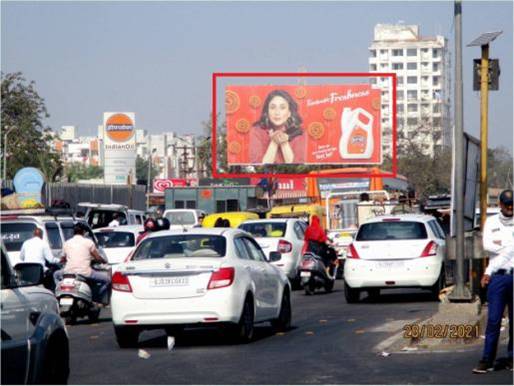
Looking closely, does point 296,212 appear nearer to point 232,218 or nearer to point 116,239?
point 232,218

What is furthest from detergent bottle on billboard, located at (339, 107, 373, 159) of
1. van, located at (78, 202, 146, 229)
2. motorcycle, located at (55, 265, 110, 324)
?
motorcycle, located at (55, 265, 110, 324)

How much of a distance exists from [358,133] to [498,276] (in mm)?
46679

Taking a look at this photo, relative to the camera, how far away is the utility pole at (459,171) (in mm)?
16844

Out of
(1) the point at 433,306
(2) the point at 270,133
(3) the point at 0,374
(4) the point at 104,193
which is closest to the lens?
(3) the point at 0,374

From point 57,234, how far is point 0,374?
17.7 m

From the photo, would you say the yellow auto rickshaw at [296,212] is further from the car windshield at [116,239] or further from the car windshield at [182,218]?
the car windshield at [116,239]

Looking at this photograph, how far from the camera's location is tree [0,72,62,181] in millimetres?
67938

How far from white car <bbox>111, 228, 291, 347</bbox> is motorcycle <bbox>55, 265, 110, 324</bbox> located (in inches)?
168

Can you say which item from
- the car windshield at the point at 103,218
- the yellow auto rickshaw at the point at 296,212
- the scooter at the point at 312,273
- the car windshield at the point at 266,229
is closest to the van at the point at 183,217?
the yellow auto rickshaw at the point at 296,212

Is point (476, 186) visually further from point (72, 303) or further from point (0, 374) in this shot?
point (0, 374)

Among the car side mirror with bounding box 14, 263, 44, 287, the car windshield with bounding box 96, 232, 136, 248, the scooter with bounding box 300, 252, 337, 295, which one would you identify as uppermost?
the car side mirror with bounding box 14, 263, 44, 287

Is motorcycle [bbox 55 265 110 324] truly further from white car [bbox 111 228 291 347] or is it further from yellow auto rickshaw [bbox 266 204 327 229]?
yellow auto rickshaw [bbox 266 204 327 229]

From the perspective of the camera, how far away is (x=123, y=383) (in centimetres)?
1281

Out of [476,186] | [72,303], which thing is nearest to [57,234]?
[72,303]
